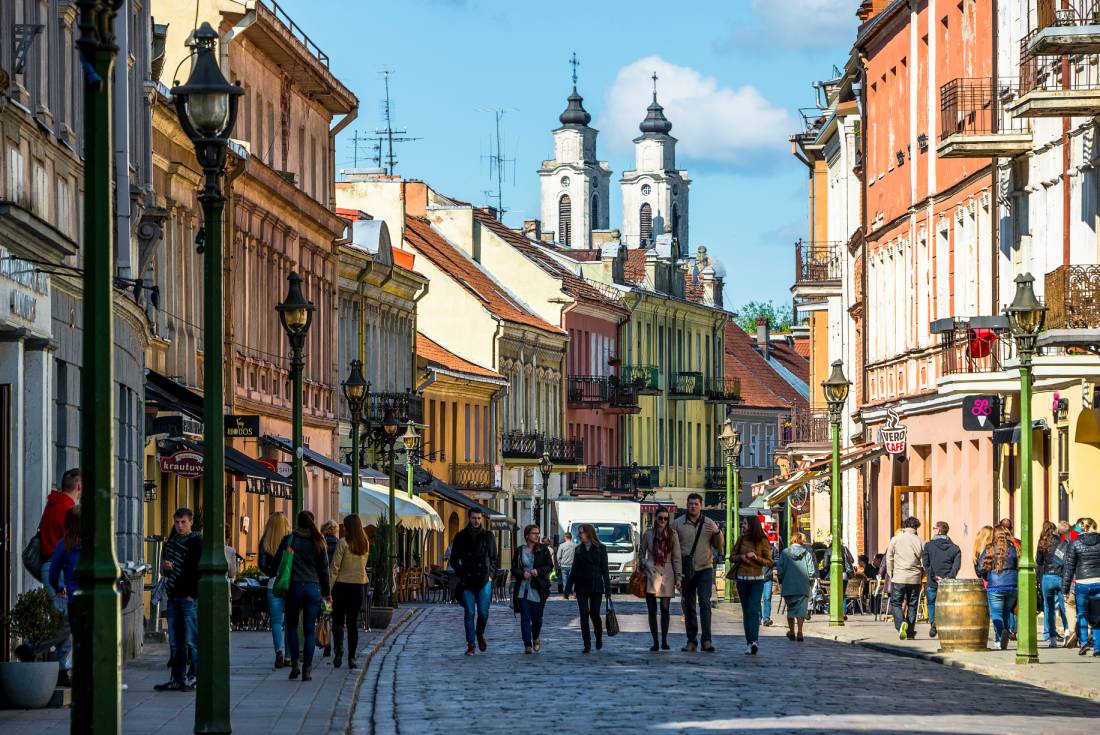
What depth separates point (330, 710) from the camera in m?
18.7

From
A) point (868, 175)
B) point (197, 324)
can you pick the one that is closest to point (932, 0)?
point (868, 175)

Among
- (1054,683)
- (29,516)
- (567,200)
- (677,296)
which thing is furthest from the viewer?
(567,200)

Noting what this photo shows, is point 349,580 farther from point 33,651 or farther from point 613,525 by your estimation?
point 613,525

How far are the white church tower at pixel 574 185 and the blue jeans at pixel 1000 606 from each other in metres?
152

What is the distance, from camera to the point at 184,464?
29.8 metres

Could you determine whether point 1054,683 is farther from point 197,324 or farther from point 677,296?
point 677,296

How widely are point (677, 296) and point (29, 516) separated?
88.1 m

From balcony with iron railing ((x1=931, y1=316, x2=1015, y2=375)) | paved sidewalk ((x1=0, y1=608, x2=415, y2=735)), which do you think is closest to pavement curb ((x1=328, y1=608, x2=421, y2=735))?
paved sidewalk ((x1=0, y1=608, x2=415, y2=735))

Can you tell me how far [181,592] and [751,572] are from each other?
8.74m

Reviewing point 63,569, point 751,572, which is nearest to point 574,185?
point 751,572

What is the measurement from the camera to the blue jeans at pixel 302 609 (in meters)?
22.5

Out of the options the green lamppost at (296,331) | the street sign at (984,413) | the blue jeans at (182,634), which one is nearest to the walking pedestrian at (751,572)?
the green lamppost at (296,331)

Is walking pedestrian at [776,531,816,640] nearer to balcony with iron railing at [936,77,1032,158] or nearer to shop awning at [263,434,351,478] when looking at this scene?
balcony with iron railing at [936,77,1032,158]

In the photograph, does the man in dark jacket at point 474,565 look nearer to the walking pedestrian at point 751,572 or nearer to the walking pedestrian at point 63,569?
the walking pedestrian at point 751,572
